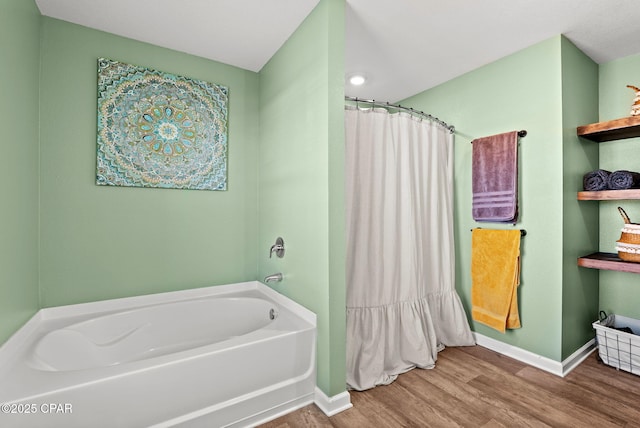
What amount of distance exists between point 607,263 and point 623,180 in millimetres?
556

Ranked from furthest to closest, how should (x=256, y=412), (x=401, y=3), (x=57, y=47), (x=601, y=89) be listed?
(x=601, y=89) < (x=57, y=47) < (x=401, y=3) < (x=256, y=412)

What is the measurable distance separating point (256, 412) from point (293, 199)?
1239 millimetres

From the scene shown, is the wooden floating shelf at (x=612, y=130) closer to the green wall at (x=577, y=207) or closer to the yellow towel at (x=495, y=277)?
the green wall at (x=577, y=207)

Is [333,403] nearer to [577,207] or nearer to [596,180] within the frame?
[577,207]

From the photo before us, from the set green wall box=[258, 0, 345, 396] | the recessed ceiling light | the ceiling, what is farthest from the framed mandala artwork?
the recessed ceiling light

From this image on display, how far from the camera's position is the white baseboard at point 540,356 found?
2.01 metres

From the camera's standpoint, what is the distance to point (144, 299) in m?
2.12

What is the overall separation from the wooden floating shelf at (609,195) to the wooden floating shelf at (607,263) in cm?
42

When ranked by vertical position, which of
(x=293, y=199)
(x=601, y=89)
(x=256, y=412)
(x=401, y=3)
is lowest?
(x=256, y=412)

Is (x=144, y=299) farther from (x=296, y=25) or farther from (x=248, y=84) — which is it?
(x=296, y=25)

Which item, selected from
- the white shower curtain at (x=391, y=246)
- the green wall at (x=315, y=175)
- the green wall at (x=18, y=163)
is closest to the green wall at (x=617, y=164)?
the white shower curtain at (x=391, y=246)

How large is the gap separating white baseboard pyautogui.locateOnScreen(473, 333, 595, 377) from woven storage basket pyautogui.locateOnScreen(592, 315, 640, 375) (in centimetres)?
15

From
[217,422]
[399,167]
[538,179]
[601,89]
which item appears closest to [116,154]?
[217,422]

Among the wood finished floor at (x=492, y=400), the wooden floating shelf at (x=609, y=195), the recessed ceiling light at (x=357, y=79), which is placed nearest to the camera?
the wood finished floor at (x=492, y=400)
